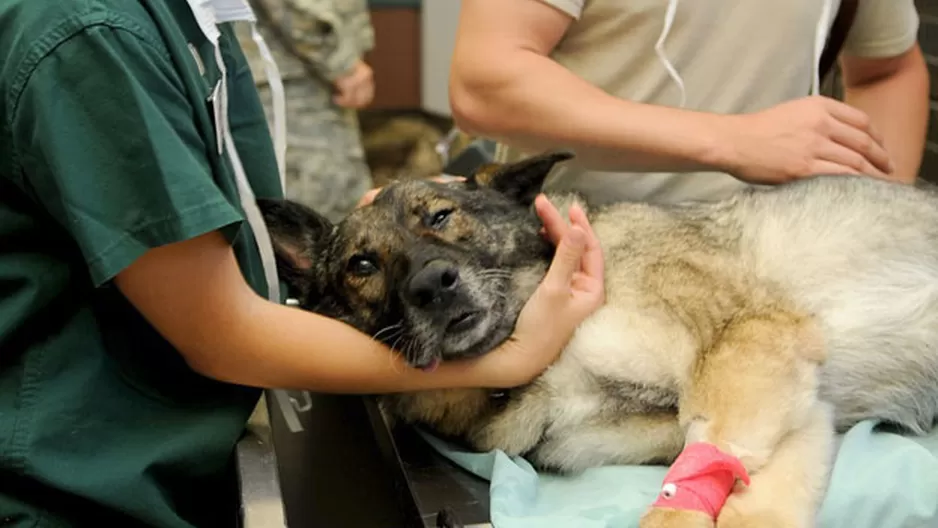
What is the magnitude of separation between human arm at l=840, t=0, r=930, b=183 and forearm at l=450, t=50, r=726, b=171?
588 mm

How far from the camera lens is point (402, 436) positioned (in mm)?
1369

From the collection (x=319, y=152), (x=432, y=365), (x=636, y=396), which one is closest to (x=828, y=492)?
(x=636, y=396)

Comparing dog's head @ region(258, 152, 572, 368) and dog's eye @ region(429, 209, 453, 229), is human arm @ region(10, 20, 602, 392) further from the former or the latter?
dog's eye @ region(429, 209, 453, 229)

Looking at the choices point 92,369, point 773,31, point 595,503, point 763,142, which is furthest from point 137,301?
point 773,31

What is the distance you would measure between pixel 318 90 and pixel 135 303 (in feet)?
A: 7.38

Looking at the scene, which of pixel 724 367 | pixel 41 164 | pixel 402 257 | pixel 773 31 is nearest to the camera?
pixel 41 164

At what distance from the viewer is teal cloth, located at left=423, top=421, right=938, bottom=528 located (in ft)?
3.35

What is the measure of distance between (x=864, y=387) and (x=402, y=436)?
2.23 ft

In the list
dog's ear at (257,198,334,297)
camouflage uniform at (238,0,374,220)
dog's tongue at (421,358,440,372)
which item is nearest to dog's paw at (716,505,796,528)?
dog's tongue at (421,358,440,372)

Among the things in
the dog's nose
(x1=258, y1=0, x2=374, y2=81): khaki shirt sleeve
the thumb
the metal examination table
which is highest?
the thumb

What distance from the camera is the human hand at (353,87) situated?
10.4 feet

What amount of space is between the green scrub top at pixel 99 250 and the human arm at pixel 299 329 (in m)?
0.06

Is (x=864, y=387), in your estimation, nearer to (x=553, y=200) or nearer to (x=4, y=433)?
(x=553, y=200)

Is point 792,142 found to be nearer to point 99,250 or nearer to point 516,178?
point 516,178
